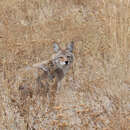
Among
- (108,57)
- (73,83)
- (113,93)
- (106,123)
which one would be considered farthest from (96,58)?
(106,123)

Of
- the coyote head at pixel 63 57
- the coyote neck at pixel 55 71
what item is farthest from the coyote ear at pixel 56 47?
the coyote neck at pixel 55 71

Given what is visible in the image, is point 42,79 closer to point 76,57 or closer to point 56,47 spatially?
point 56,47

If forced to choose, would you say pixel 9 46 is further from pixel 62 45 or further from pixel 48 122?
pixel 48 122

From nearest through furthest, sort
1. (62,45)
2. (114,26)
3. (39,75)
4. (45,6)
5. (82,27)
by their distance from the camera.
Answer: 1. (39,75)
2. (114,26)
3. (62,45)
4. (82,27)
5. (45,6)

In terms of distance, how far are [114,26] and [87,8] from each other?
2155 millimetres

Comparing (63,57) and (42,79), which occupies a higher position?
(63,57)

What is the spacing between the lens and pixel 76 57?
449cm

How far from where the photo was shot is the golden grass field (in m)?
2.82

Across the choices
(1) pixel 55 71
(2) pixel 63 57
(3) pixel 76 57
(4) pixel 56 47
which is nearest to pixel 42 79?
(1) pixel 55 71

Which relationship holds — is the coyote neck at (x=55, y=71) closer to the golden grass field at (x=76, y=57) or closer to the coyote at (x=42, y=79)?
the coyote at (x=42, y=79)

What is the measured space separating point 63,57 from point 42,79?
981mm

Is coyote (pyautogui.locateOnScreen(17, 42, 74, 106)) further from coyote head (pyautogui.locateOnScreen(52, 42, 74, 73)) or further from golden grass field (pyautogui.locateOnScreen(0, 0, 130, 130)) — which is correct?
golden grass field (pyautogui.locateOnScreen(0, 0, 130, 130))

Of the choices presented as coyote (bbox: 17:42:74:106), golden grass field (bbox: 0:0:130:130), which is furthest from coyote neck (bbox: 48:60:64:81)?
golden grass field (bbox: 0:0:130:130)

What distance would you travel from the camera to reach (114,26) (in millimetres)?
3811
